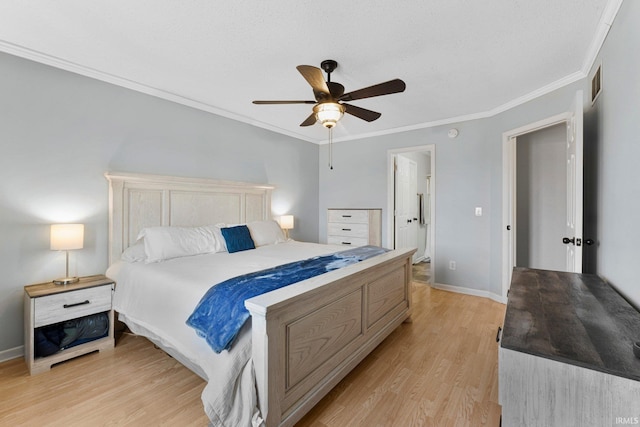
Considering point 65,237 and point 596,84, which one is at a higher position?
point 596,84

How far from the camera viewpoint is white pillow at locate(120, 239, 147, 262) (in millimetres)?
2564

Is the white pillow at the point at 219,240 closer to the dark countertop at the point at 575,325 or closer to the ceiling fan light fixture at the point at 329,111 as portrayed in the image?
the ceiling fan light fixture at the point at 329,111

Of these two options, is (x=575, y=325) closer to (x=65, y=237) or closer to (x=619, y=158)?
(x=619, y=158)

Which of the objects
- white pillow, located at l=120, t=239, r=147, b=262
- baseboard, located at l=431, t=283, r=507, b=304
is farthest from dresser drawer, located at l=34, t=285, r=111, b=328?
baseboard, located at l=431, t=283, r=507, b=304

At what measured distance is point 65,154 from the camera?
2430 mm

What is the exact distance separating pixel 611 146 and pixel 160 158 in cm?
375

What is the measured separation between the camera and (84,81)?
2.54m

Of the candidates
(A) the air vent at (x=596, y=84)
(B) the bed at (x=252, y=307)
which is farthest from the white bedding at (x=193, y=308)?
(A) the air vent at (x=596, y=84)

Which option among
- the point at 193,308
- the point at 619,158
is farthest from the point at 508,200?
the point at 193,308

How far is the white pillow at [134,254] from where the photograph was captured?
2564 mm

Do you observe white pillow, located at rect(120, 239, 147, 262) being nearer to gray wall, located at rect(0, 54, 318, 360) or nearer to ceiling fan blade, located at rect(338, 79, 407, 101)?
gray wall, located at rect(0, 54, 318, 360)

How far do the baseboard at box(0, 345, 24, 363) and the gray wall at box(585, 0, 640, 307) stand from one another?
3993 mm

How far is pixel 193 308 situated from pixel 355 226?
11.2 ft

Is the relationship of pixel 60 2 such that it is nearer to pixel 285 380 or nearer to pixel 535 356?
pixel 285 380
